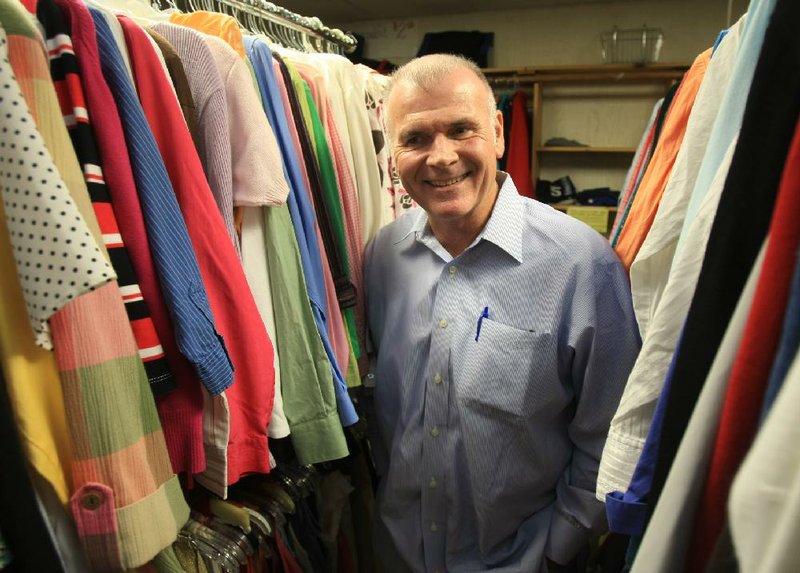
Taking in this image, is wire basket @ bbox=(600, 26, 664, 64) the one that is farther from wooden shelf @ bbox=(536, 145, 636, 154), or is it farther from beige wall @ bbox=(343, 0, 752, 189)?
wooden shelf @ bbox=(536, 145, 636, 154)

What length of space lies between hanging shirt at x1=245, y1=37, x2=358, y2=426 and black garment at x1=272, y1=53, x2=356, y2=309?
2.4 inches

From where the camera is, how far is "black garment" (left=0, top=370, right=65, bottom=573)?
0.44m

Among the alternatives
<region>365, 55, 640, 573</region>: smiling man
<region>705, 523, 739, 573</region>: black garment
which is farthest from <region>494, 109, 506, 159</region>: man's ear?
<region>705, 523, 739, 573</region>: black garment

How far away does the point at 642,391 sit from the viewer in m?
0.55

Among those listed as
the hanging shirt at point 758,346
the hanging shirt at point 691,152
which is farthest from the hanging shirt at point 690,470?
the hanging shirt at point 691,152

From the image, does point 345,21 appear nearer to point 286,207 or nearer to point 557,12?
point 557,12

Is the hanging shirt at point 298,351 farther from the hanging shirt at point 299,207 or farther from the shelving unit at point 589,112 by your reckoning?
the shelving unit at point 589,112

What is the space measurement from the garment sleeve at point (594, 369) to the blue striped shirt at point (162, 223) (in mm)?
707

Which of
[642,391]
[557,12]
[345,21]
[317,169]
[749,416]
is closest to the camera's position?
[749,416]

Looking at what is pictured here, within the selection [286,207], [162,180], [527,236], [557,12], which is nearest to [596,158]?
[557,12]

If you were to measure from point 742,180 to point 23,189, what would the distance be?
635 mm

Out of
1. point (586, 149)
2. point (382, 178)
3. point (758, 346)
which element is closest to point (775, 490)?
point (758, 346)

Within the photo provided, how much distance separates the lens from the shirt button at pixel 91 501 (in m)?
0.52

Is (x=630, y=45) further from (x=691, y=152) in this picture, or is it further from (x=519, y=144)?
(x=691, y=152)
